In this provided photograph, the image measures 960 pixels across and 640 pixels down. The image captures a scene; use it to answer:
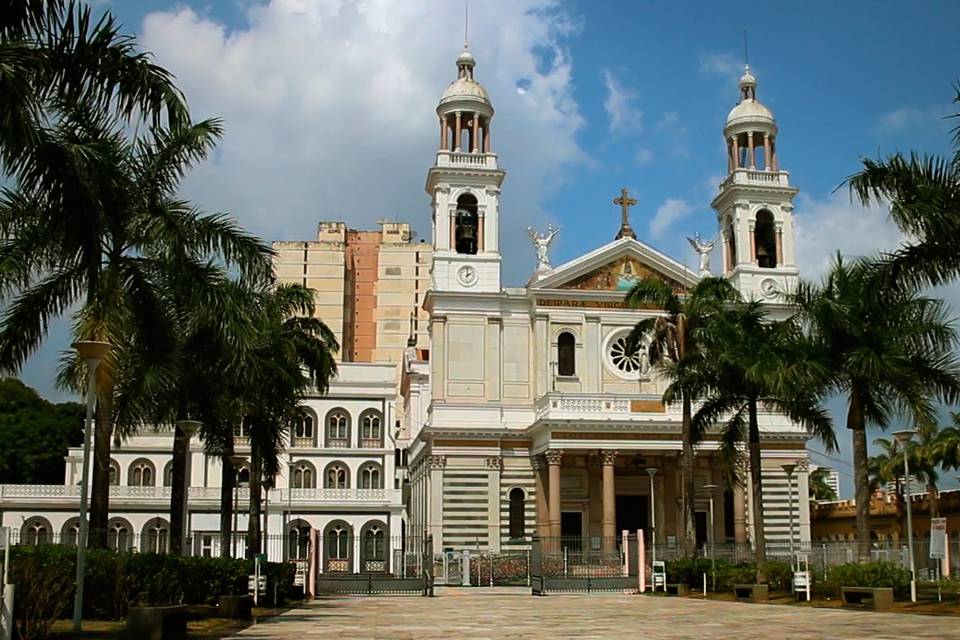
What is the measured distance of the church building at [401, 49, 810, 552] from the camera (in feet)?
171

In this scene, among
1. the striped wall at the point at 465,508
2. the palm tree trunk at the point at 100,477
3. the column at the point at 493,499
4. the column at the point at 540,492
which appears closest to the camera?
the palm tree trunk at the point at 100,477

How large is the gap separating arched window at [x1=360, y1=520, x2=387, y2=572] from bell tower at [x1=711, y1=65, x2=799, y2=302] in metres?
23.5

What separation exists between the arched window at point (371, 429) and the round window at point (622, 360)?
18664mm

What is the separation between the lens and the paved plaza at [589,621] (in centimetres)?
2041

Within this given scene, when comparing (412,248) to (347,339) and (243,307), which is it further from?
(243,307)

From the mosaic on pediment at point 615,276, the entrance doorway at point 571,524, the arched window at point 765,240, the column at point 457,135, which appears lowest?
the entrance doorway at point 571,524

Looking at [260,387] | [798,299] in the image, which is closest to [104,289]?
[260,387]

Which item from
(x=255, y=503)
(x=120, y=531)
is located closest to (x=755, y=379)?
(x=255, y=503)

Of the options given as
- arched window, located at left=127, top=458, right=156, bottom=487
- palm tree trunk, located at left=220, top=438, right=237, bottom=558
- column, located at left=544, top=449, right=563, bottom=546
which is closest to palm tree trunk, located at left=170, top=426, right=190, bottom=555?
palm tree trunk, located at left=220, top=438, right=237, bottom=558

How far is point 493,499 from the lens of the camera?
172ft

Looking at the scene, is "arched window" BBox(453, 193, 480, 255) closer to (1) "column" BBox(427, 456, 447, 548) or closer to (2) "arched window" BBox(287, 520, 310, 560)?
(1) "column" BBox(427, 456, 447, 548)

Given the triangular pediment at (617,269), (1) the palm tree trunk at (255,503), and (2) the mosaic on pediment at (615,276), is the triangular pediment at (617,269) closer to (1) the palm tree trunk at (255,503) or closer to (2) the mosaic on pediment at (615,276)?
(2) the mosaic on pediment at (615,276)

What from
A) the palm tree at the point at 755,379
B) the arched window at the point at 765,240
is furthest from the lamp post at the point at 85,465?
the arched window at the point at 765,240

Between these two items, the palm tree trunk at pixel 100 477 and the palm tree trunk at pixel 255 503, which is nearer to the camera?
the palm tree trunk at pixel 100 477
